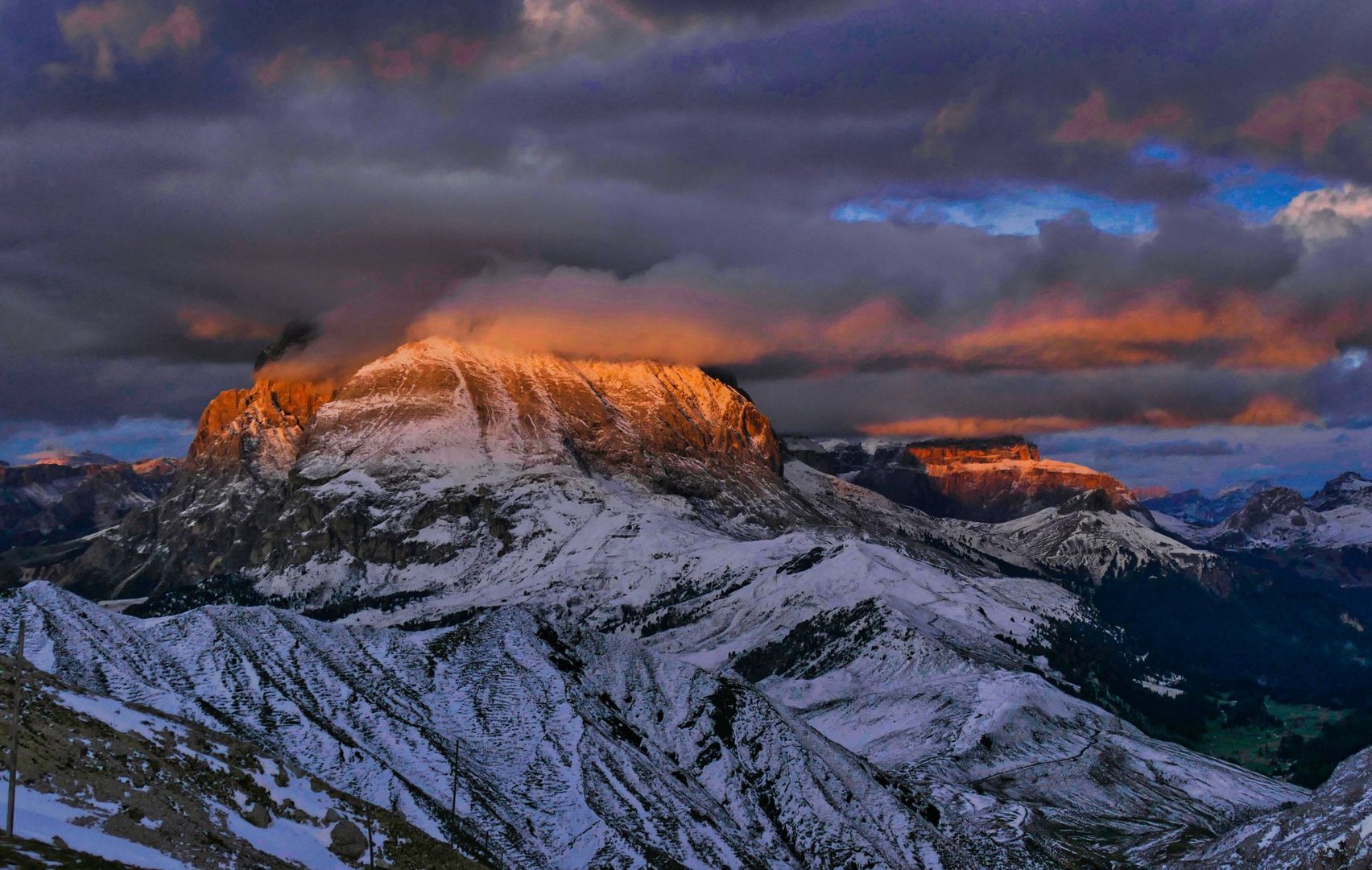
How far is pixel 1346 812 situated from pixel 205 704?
514ft

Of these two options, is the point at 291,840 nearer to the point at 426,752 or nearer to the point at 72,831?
the point at 72,831

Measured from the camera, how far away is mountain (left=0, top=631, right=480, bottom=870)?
275ft

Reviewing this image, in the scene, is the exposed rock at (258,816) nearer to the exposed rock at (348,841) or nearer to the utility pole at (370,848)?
the exposed rock at (348,841)

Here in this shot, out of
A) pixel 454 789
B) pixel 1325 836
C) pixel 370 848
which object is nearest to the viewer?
pixel 370 848

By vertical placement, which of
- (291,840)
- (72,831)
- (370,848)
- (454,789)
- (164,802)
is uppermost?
(164,802)

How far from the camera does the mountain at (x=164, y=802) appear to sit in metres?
83.9

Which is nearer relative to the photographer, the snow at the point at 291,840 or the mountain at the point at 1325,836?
the snow at the point at 291,840

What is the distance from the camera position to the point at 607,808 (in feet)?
579

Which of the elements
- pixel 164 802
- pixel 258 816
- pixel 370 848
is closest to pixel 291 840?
pixel 258 816

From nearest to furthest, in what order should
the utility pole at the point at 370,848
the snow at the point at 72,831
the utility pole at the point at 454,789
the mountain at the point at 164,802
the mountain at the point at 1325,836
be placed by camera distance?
the snow at the point at 72,831
the mountain at the point at 164,802
the utility pole at the point at 370,848
the utility pole at the point at 454,789
the mountain at the point at 1325,836

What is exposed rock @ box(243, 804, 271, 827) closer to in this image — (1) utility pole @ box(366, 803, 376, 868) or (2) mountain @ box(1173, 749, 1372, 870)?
(1) utility pole @ box(366, 803, 376, 868)

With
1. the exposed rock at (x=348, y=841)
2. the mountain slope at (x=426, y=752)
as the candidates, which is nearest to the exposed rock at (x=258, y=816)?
the exposed rock at (x=348, y=841)

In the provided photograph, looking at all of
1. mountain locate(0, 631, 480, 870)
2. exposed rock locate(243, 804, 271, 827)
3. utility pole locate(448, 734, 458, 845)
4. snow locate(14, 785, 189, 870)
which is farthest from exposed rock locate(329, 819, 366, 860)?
utility pole locate(448, 734, 458, 845)

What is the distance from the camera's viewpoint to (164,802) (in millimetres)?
94438
